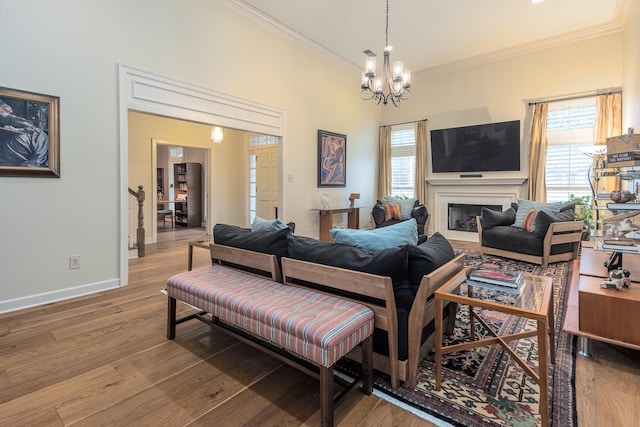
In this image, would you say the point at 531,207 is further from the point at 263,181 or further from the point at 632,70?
the point at 263,181

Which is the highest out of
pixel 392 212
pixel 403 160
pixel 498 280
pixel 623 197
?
pixel 403 160

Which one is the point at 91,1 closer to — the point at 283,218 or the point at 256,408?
the point at 283,218

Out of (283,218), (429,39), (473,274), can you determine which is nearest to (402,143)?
(429,39)

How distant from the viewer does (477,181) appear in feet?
20.1

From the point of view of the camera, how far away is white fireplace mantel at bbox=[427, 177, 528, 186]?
5727mm

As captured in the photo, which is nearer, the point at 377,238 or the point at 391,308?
the point at 391,308

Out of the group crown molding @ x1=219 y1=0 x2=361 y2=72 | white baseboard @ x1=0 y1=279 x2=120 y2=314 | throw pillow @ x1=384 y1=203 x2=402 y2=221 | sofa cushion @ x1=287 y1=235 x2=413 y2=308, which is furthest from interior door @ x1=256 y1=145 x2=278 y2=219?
sofa cushion @ x1=287 y1=235 x2=413 y2=308

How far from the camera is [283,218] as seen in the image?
5.31 metres

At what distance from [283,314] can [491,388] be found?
47.4 inches

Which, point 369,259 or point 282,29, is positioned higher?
point 282,29

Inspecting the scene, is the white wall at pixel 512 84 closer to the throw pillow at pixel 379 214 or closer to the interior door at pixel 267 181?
the throw pillow at pixel 379 214

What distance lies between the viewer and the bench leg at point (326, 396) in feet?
4.60

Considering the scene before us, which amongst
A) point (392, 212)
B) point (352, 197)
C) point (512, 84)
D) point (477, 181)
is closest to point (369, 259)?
point (392, 212)

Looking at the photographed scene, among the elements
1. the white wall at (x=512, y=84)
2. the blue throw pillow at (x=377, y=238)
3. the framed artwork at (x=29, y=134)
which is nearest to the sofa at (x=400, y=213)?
the white wall at (x=512, y=84)
